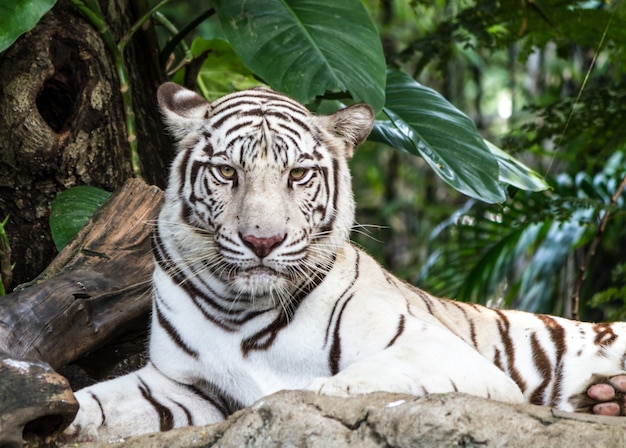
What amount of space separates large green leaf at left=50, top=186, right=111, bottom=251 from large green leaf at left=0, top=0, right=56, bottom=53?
2.45 ft

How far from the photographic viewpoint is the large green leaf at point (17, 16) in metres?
3.28

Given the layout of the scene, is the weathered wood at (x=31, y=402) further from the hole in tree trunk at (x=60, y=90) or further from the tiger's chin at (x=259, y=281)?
the hole in tree trunk at (x=60, y=90)

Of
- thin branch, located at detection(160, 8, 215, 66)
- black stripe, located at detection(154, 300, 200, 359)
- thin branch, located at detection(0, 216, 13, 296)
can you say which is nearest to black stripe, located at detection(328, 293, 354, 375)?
black stripe, located at detection(154, 300, 200, 359)

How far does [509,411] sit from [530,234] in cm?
404

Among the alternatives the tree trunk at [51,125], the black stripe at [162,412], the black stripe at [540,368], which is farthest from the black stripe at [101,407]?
the black stripe at [540,368]

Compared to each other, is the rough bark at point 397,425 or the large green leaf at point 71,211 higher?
the large green leaf at point 71,211

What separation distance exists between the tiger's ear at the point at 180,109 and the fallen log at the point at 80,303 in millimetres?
434

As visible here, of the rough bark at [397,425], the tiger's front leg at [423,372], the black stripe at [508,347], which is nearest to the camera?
the rough bark at [397,425]

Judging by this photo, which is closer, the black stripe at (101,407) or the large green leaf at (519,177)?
the black stripe at (101,407)

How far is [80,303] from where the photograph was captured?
122 inches

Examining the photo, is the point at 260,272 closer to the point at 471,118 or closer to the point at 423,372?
the point at 423,372

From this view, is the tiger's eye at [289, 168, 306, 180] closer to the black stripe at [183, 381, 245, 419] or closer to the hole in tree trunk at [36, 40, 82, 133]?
the black stripe at [183, 381, 245, 419]

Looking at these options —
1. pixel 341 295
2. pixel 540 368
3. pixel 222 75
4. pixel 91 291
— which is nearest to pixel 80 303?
pixel 91 291

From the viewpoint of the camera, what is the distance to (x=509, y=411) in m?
2.04
